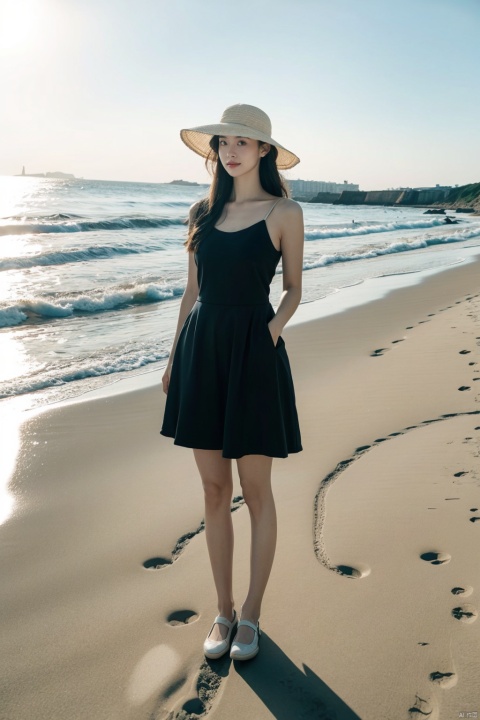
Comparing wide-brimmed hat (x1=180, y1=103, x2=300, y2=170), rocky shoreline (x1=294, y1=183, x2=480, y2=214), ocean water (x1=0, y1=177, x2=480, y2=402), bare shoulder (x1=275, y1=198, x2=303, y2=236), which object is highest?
rocky shoreline (x1=294, y1=183, x2=480, y2=214)

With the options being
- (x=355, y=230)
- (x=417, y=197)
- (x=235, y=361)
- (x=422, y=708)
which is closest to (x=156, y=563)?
(x=235, y=361)

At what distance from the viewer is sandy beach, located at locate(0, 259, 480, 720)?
210cm

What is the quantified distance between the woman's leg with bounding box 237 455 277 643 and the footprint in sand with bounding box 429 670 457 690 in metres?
0.65

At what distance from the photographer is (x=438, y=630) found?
7.54ft

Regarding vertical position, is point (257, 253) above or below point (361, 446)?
above

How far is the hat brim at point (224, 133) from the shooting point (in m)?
2.36

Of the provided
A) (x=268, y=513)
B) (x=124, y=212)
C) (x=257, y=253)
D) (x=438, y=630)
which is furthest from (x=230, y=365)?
(x=124, y=212)

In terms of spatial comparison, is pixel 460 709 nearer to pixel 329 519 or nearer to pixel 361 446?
pixel 329 519

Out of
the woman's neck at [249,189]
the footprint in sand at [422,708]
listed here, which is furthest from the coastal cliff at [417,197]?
the footprint in sand at [422,708]

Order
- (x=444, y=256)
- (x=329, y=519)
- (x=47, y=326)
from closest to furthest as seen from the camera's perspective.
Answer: (x=329, y=519), (x=47, y=326), (x=444, y=256)

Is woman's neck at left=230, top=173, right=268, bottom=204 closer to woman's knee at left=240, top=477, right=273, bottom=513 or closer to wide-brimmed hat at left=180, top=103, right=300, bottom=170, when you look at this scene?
wide-brimmed hat at left=180, top=103, right=300, bottom=170

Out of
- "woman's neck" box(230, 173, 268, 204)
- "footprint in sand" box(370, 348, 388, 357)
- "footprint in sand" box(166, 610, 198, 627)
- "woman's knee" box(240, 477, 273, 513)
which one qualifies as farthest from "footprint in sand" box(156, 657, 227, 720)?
"footprint in sand" box(370, 348, 388, 357)

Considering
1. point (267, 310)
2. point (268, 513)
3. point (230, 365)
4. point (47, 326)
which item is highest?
point (267, 310)

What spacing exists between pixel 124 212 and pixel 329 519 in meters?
27.5
